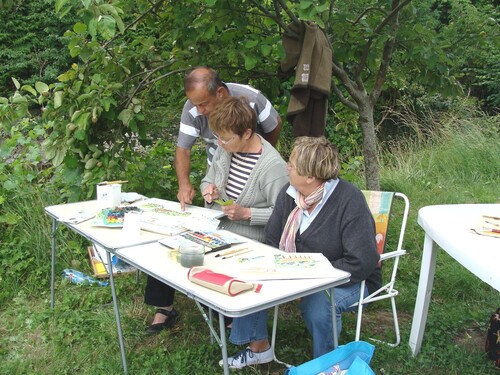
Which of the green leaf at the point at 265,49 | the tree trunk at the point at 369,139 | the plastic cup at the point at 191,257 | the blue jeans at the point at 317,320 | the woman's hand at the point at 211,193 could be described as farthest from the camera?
the tree trunk at the point at 369,139

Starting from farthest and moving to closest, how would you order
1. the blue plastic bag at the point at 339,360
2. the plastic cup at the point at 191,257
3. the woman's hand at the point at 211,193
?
the woman's hand at the point at 211,193 → the plastic cup at the point at 191,257 → the blue plastic bag at the point at 339,360

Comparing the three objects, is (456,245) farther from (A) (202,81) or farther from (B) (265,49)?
(B) (265,49)

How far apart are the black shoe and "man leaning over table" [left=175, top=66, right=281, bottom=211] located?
2.18 ft

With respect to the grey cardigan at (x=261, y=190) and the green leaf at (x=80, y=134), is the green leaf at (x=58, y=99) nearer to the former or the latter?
the green leaf at (x=80, y=134)

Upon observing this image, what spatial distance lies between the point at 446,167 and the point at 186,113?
429 cm

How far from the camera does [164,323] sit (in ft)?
10.5

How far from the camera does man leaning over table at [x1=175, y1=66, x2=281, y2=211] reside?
3.06m

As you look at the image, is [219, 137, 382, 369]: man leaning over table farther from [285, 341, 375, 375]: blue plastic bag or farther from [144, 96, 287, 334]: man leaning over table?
[285, 341, 375, 375]: blue plastic bag

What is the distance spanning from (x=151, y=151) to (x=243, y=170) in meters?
1.77

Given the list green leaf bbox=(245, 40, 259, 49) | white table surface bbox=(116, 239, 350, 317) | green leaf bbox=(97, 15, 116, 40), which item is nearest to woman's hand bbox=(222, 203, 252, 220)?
white table surface bbox=(116, 239, 350, 317)

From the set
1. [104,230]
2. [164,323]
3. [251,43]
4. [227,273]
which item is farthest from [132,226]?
[251,43]

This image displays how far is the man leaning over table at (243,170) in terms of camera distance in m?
2.77

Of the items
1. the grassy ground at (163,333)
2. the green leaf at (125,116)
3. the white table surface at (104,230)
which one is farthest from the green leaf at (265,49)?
the grassy ground at (163,333)

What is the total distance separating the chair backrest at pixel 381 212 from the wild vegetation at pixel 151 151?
22.8 inches
